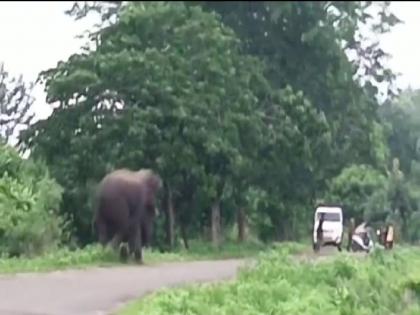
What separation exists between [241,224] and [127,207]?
2390mm

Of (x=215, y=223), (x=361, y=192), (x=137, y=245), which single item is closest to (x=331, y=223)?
(x=361, y=192)

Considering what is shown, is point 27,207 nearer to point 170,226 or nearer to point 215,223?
point 170,226

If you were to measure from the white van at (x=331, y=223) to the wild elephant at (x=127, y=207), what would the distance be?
2617mm

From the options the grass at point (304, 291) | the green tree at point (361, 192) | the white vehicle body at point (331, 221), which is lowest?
the grass at point (304, 291)

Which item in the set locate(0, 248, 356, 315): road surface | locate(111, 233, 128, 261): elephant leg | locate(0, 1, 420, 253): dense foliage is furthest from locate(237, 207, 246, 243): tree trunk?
locate(111, 233, 128, 261): elephant leg

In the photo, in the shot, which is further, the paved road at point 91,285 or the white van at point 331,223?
the white van at point 331,223

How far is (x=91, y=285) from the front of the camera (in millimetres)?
16203

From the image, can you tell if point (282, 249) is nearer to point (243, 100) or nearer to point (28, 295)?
point (243, 100)

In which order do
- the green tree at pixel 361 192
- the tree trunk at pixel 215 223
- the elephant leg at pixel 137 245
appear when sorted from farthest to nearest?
1. the tree trunk at pixel 215 223
2. the elephant leg at pixel 137 245
3. the green tree at pixel 361 192

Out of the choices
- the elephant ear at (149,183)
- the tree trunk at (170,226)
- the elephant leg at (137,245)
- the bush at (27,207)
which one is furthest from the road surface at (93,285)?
the bush at (27,207)

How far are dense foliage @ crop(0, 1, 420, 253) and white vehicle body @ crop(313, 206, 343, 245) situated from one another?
0.20 m

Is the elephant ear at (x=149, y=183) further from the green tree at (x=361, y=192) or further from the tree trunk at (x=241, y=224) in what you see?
the green tree at (x=361, y=192)

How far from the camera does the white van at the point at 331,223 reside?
21.5 meters

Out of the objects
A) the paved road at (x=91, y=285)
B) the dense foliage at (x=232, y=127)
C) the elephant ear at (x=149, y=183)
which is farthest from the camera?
the elephant ear at (x=149, y=183)
